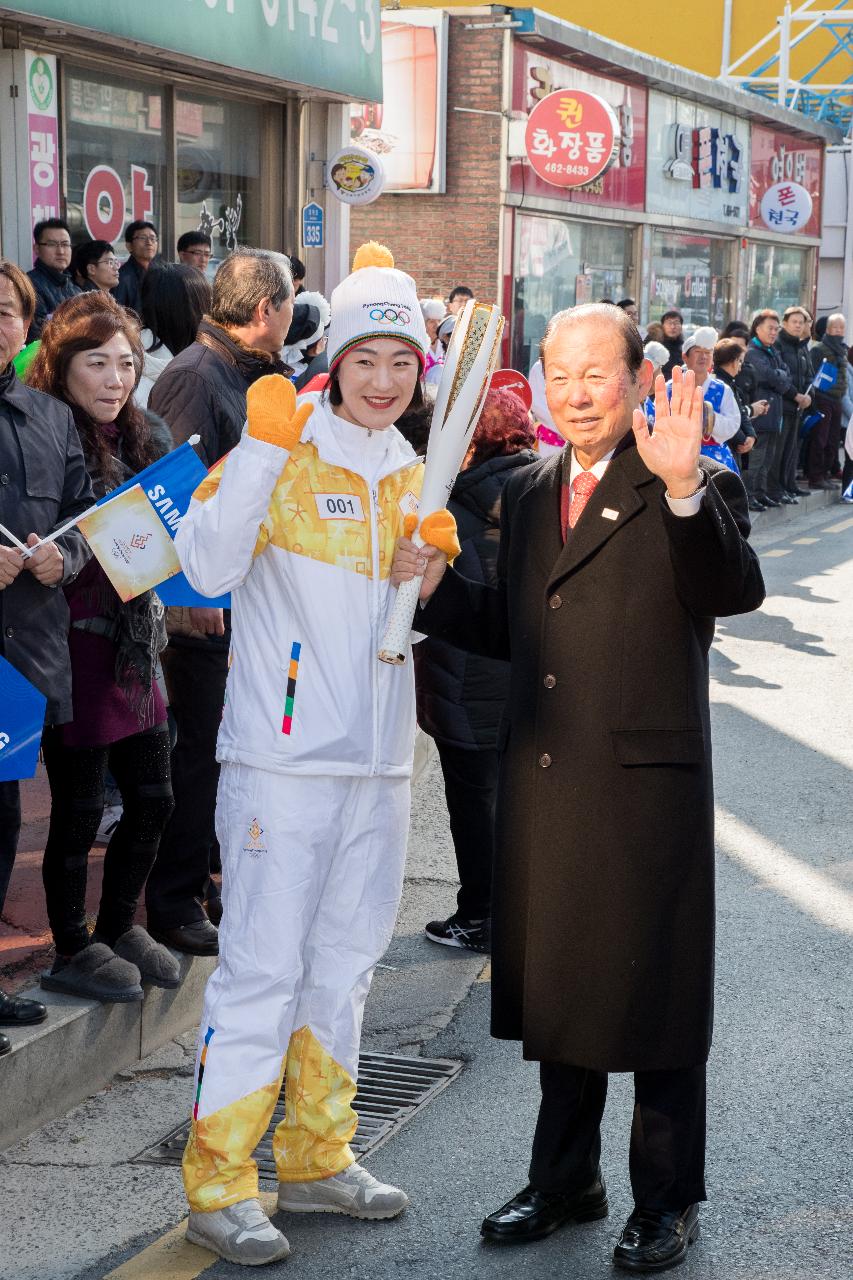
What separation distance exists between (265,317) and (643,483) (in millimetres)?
2111

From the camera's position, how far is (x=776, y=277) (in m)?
29.5

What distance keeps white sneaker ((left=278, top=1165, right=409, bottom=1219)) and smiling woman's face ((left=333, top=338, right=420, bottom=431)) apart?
1.71m

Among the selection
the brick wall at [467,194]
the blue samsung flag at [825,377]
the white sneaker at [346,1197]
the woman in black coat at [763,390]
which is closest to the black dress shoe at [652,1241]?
the white sneaker at [346,1197]

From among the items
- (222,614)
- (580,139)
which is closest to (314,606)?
(222,614)

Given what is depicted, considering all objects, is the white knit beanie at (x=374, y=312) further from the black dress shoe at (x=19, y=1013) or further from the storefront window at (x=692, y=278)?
the storefront window at (x=692, y=278)

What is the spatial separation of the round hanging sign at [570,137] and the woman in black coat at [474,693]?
1351 centimetres

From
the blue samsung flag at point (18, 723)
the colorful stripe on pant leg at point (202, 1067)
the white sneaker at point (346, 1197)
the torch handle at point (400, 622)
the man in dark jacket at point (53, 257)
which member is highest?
the man in dark jacket at point (53, 257)

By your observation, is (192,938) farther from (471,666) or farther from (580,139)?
(580,139)

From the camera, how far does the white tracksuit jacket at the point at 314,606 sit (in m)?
3.47

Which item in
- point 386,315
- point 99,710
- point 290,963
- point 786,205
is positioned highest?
point 786,205

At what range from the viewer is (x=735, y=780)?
24.9ft

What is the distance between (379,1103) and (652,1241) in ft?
3.53

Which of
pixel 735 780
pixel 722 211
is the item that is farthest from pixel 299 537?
pixel 722 211

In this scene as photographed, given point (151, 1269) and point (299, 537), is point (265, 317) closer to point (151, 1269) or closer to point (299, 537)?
point (299, 537)
